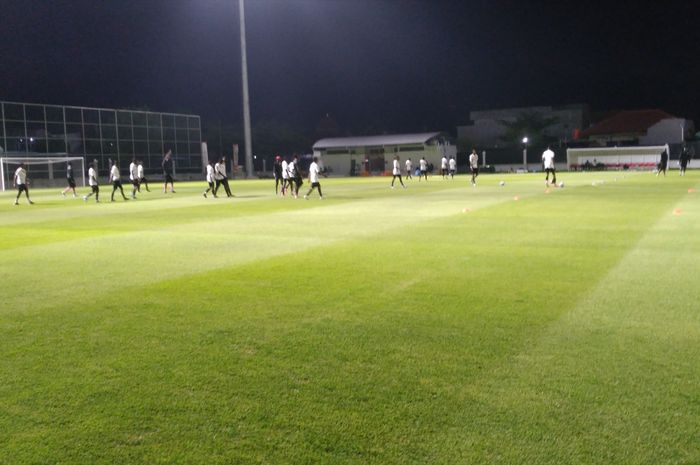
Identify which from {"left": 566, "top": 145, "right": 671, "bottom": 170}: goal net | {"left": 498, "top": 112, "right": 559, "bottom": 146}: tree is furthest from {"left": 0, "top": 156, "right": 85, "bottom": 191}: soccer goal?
{"left": 498, "top": 112, "right": 559, "bottom": 146}: tree

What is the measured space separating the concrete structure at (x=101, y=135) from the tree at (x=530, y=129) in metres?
38.5

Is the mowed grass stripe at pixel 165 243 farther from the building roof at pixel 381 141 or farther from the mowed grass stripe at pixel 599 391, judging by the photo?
the building roof at pixel 381 141

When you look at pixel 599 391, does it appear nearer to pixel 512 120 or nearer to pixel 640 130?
pixel 640 130

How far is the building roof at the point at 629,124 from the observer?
245 ft

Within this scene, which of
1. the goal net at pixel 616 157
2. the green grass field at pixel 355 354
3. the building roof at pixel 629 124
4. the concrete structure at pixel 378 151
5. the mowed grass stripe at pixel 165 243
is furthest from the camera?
the building roof at pixel 629 124

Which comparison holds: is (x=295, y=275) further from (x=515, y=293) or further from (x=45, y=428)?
(x=45, y=428)

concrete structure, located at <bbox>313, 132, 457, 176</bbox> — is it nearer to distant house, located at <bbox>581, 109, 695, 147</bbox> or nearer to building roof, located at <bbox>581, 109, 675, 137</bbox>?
distant house, located at <bbox>581, 109, 695, 147</bbox>

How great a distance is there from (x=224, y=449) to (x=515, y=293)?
4726 mm

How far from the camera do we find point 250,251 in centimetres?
1148

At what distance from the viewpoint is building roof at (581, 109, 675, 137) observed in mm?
74812

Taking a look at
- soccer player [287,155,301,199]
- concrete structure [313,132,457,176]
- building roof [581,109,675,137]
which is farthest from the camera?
building roof [581,109,675,137]

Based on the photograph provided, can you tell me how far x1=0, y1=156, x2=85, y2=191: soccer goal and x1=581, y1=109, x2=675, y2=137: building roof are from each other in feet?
186

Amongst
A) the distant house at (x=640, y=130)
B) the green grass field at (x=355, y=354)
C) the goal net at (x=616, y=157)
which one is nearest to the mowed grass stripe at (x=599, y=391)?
the green grass field at (x=355, y=354)

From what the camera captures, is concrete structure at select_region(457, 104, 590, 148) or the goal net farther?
concrete structure at select_region(457, 104, 590, 148)
